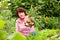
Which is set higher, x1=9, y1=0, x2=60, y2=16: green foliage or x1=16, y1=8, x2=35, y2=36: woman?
x1=16, y1=8, x2=35, y2=36: woman

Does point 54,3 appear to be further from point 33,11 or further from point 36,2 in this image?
point 33,11

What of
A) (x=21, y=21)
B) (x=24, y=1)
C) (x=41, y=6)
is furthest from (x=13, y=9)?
(x=21, y=21)

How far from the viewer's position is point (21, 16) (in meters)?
5.06

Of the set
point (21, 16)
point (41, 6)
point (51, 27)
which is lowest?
point (51, 27)

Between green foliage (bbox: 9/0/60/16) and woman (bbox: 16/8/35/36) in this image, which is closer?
woman (bbox: 16/8/35/36)

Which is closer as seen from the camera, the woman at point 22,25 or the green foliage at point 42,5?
the woman at point 22,25

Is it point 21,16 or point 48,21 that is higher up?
point 21,16

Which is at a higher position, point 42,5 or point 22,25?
point 22,25

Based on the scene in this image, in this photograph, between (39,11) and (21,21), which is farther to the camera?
(39,11)

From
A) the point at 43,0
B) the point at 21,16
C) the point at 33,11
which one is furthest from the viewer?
the point at 43,0

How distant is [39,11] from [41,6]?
0.59 ft

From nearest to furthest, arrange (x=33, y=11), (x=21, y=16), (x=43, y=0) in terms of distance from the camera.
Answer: (x=21, y=16) → (x=33, y=11) → (x=43, y=0)

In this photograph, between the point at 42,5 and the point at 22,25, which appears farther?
the point at 42,5

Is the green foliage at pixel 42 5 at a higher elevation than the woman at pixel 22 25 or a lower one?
lower
